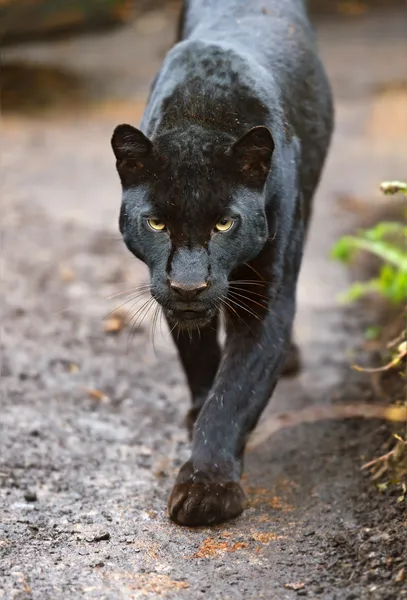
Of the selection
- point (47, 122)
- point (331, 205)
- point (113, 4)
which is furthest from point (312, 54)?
point (113, 4)

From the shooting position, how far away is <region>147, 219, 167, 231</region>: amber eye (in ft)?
10.2

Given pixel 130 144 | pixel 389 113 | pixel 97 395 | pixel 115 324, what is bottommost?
pixel 389 113

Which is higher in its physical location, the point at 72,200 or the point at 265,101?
the point at 265,101

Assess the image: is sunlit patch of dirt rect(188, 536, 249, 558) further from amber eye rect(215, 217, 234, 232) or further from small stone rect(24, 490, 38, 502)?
amber eye rect(215, 217, 234, 232)

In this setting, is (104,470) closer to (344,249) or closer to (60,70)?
(344,249)

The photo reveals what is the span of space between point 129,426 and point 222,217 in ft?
4.65

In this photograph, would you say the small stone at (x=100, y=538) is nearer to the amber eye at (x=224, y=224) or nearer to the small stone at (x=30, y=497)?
the small stone at (x=30, y=497)

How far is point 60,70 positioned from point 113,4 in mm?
1134

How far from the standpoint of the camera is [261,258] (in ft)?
11.2

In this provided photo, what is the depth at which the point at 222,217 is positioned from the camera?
10.1 ft

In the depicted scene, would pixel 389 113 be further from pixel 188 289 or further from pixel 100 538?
pixel 100 538

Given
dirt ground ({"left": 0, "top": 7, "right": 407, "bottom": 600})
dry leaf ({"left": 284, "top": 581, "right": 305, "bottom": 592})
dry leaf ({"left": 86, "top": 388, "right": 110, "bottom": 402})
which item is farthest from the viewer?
dry leaf ({"left": 86, "top": 388, "right": 110, "bottom": 402})

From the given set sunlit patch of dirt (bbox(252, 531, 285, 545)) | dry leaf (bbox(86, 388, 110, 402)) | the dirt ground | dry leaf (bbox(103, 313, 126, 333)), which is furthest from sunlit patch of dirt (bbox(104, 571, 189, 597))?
dry leaf (bbox(103, 313, 126, 333))

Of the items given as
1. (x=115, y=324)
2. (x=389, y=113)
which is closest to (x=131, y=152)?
(x=115, y=324)
